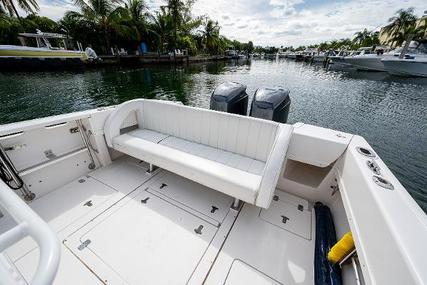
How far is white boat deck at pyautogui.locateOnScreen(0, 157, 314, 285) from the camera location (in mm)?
1390

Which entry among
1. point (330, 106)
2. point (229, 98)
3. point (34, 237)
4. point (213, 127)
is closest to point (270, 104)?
point (229, 98)

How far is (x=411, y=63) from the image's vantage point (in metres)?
15.9

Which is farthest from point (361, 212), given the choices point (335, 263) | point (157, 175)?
point (157, 175)

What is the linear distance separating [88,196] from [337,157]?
8.62ft

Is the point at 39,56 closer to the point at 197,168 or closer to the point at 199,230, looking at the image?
the point at 197,168

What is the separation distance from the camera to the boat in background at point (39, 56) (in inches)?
491

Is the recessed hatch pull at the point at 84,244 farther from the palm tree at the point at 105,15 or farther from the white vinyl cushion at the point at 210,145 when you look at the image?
the palm tree at the point at 105,15

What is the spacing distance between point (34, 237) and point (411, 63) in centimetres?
2463

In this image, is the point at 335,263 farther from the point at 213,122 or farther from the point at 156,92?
the point at 156,92

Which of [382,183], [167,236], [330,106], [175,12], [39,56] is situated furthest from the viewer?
[175,12]

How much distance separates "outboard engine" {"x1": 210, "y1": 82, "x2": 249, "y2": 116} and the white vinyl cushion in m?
0.63

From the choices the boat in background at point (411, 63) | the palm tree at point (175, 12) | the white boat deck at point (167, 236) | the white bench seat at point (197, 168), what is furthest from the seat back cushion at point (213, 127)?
the palm tree at point (175, 12)

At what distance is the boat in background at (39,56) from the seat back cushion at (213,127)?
54.5 ft

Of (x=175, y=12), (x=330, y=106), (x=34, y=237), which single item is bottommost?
(x=330, y=106)
